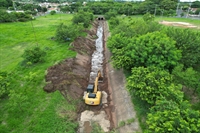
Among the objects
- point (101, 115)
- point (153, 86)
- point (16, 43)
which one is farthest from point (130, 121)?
point (16, 43)

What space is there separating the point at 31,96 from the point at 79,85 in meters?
6.99

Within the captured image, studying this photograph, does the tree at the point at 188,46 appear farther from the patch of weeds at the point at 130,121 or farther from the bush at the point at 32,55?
the bush at the point at 32,55

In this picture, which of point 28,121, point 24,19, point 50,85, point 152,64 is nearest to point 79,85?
point 50,85

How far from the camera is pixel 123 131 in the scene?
51.0 feet

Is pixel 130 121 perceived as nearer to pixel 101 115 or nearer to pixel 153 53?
pixel 101 115

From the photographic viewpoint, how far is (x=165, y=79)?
1566 cm

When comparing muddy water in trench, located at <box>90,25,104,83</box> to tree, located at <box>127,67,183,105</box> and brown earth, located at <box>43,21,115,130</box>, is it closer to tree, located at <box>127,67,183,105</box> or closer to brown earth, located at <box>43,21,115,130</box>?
brown earth, located at <box>43,21,115,130</box>

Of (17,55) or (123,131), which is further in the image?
(17,55)

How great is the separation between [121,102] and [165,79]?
22.1 feet

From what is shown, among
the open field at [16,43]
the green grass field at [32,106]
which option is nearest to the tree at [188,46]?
the green grass field at [32,106]

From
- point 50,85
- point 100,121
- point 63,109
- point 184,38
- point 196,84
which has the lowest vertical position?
point 100,121

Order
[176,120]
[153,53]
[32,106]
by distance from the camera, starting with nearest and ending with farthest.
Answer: [176,120]
[32,106]
[153,53]

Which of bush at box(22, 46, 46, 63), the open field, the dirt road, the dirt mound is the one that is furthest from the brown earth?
the open field

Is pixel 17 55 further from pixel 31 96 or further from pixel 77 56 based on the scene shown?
pixel 31 96
